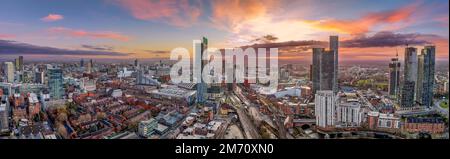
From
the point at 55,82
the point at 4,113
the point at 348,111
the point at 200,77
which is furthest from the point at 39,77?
the point at 348,111

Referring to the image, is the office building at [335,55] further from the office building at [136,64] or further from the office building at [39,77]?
the office building at [39,77]

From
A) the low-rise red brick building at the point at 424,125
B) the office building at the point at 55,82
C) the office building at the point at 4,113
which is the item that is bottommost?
the low-rise red brick building at the point at 424,125

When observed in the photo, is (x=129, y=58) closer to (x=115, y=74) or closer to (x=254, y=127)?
(x=115, y=74)

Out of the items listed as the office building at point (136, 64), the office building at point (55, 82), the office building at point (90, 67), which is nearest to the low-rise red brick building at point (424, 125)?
the office building at point (136, 64)

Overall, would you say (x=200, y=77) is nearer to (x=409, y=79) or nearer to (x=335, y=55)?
(x=335, y=55)
